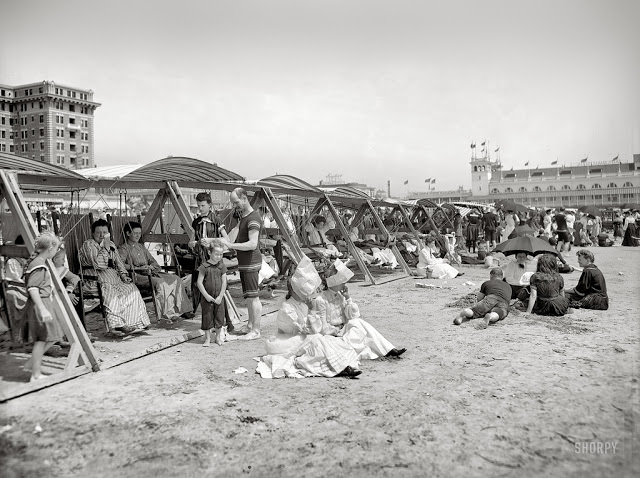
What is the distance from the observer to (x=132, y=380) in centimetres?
468

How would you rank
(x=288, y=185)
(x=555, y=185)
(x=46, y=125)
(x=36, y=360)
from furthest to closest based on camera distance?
(x=555, y=185)
(x=46, y=125)
(x=288, y=185)
(x=36, y=360)

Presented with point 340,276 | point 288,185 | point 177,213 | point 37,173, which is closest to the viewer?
point 340,276

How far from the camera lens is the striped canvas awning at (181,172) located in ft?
22.9

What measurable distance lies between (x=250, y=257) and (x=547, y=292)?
4.58 metres

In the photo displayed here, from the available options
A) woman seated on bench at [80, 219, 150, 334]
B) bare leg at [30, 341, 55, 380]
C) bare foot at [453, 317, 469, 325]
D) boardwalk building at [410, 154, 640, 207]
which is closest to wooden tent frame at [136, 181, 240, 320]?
woman seated on bench at [80, 219, 150, 334]

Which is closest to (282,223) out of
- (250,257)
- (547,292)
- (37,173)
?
(250,257)

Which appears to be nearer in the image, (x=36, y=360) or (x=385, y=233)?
(x=36, y=360)

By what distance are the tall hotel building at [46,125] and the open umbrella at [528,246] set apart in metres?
96.7

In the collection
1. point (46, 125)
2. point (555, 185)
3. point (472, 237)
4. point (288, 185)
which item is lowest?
point (472, 237)

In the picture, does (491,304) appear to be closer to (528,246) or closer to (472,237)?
(528,246)

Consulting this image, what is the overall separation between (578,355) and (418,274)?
7331 millimetres

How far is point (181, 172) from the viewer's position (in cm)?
753

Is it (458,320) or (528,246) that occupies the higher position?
(528,246)

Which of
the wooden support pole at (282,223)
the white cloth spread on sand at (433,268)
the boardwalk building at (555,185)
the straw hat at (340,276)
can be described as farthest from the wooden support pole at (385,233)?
the boardwalk building at (555,185)
